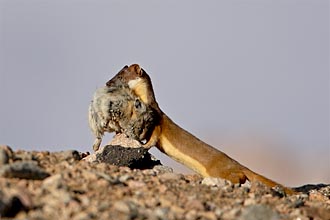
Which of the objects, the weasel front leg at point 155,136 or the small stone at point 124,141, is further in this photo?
the weasel front leg at point 155,136

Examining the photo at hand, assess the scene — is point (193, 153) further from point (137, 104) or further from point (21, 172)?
point (21, 172)

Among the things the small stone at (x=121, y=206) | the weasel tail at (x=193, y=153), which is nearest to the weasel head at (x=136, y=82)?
the weasel tail at (x=193, y=153)

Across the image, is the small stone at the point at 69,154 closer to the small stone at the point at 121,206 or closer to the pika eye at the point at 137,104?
the small stone at the point at 121,206

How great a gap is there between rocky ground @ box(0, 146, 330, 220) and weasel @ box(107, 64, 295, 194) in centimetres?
224

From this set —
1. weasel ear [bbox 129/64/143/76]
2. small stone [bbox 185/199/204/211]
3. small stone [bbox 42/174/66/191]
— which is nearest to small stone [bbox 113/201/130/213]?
small stone [bbox 42/174/66/191]

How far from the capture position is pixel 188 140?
10883 mm

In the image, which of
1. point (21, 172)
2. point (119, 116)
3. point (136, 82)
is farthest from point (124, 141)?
point (21, 172)

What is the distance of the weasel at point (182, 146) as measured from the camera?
10.5m

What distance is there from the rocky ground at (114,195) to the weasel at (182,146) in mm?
2239

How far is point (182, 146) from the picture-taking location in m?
10.8

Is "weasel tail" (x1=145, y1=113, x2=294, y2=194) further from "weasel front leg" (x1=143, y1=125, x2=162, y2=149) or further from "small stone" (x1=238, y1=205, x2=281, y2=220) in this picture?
"small stone" (x1=238, y1=205, x2=281, y2=220)

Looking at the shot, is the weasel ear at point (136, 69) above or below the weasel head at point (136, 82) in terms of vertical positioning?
above

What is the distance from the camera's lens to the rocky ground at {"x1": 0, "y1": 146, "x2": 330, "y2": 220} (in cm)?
588

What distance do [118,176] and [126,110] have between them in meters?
3.57
